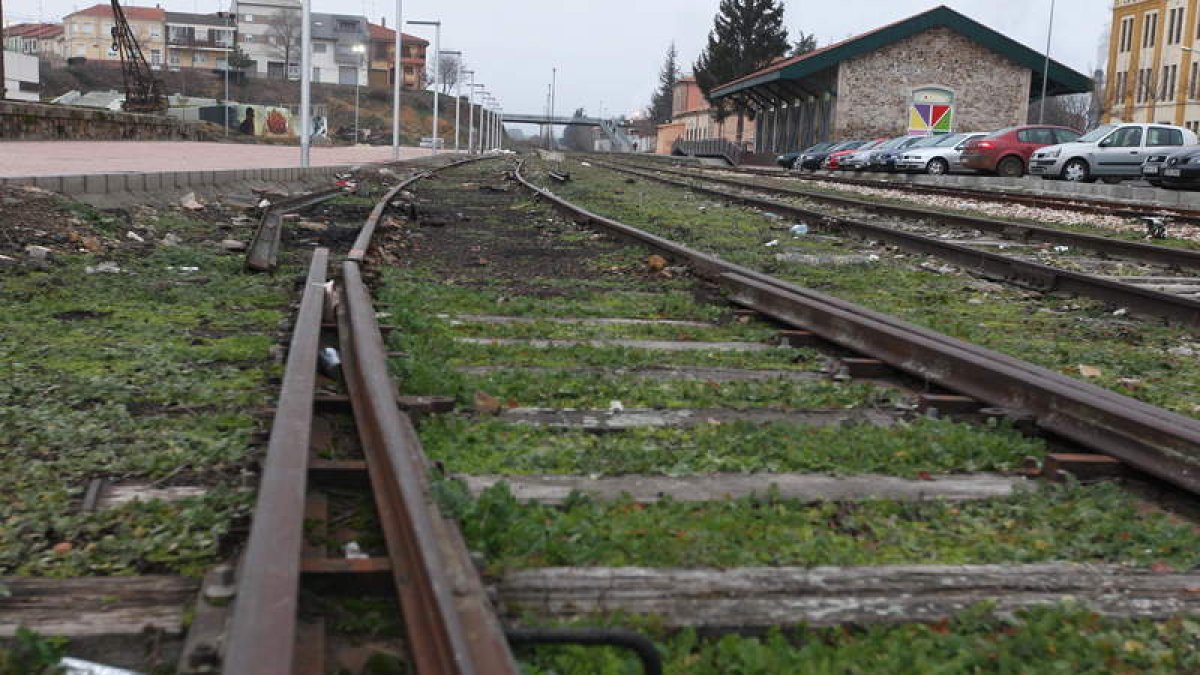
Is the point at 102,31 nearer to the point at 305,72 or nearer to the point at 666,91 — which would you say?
the point at 666,91

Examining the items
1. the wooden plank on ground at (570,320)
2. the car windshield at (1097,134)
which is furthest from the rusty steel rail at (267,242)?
the car windshield at (1097,134)

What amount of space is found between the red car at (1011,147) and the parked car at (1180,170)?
7.29 m

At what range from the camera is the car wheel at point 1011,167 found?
30.5 meters

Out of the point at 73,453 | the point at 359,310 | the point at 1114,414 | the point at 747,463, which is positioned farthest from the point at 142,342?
the point at 1114,414

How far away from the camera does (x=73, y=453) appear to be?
126 inches

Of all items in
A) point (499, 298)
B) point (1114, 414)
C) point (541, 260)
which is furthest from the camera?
point (541, 260)

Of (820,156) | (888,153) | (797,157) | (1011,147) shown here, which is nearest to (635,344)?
(1011,147)

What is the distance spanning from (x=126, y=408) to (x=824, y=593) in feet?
8.18

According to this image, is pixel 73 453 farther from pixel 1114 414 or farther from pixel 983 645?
pixel 1114 414

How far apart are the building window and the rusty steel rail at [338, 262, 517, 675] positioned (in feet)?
251

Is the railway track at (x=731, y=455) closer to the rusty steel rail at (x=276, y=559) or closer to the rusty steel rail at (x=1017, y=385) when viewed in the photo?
the rusty steel rail at (x=1017, y=385)

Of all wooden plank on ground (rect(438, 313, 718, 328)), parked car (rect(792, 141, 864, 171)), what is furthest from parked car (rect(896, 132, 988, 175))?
wooden plank on ground (rect(438, 313, 718, 328))

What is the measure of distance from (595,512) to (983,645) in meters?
0.98

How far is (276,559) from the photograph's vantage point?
A: 199cm
